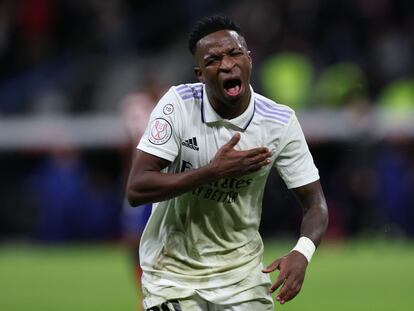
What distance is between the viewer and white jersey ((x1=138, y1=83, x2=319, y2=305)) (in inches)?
228

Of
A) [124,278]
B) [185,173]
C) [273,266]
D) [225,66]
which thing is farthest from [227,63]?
[124,278]

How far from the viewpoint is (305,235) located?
18.8 feet

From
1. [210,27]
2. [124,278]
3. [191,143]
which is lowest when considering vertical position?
[124,278]

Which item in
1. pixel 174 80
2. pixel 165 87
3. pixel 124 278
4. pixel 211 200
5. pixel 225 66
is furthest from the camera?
pixel 174 80

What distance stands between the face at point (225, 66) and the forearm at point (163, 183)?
0.47 meters

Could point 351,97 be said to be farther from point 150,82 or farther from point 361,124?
point 150,82

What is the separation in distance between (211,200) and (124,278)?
26.0ft

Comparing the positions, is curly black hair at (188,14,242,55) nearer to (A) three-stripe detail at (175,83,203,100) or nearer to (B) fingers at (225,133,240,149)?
(A) three-stripe detail at (175,83,203,100)

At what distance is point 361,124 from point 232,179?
11.0 m

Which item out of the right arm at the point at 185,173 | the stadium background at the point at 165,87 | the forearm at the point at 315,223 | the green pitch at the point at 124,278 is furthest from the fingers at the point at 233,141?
the stadium background at the point at 165,87

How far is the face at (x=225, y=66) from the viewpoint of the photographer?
5602 mm

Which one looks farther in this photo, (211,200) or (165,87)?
(165,87)

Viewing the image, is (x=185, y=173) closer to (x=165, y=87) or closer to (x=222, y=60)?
(x=222, y=60)

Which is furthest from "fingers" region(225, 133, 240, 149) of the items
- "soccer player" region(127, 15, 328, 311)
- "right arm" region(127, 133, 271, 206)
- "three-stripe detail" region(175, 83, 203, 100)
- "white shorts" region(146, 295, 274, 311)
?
"white shorts" region(146, 295, 274, 311)
